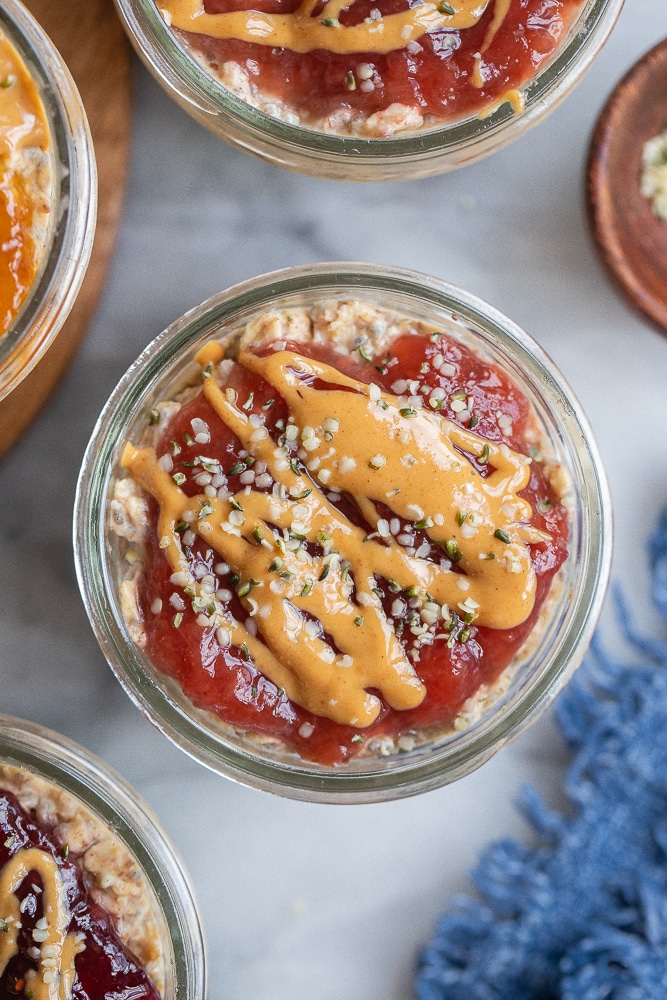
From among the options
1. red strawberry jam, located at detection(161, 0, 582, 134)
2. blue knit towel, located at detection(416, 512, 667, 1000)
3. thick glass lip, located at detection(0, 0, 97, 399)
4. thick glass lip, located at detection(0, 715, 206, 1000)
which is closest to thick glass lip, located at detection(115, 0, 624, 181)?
red strawberry jam, located at detection(161, 0, 582, 134)

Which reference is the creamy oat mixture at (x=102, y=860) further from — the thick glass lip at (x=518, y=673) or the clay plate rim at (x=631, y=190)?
the clay plate rim at (x=631, y=190)

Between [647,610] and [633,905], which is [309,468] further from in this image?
[633,905]

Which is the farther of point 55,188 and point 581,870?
point 581,870

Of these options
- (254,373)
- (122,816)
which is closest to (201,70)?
(254,373)

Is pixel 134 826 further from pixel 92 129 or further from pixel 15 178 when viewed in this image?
pixel 92 129

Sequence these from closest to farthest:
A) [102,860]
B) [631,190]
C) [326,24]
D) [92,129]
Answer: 1. [326,24]
2. [102,860]
3. [92,129]
4. [631,190]

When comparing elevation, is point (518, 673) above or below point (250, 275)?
below

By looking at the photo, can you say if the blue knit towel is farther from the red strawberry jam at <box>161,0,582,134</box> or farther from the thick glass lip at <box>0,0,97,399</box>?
the thick glass lip at <box>0,0,97,399</box>

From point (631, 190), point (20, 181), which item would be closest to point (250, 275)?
point (20, 181)
